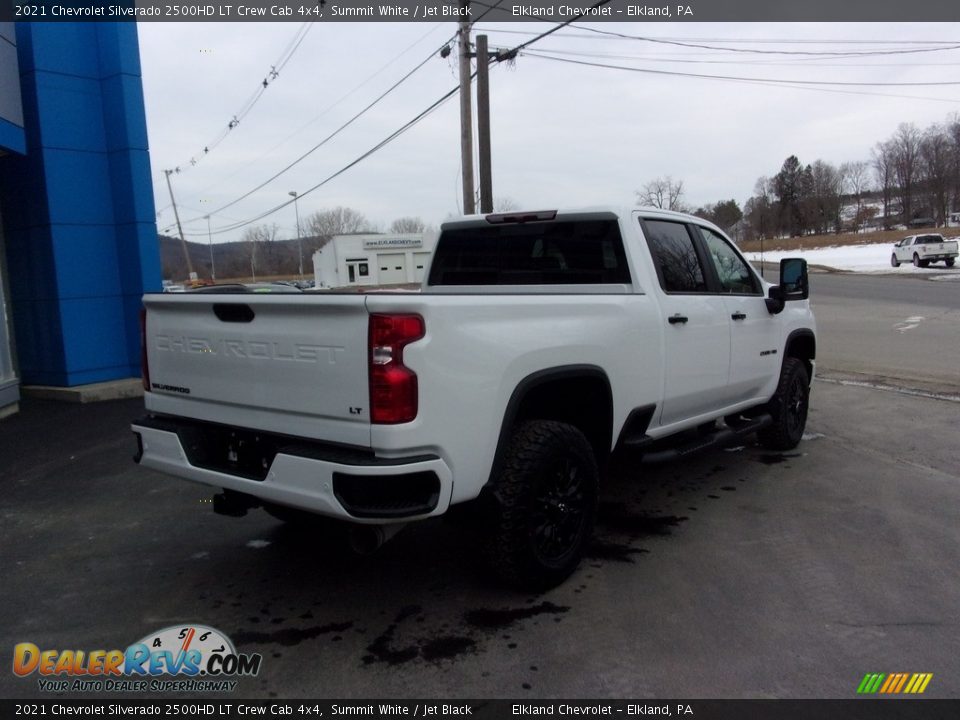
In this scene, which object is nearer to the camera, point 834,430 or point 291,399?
point 291,399

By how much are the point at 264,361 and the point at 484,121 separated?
13.1 metres

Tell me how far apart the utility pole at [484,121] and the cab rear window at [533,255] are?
1031 cm

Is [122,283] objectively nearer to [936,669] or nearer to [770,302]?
[770,302]

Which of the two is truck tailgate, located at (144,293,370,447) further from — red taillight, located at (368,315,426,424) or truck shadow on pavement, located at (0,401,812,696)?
truck shadow on pavement, located at (0,401,812,696)

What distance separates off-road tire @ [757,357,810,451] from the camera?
6.16 metres

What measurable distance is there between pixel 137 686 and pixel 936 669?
3.34m

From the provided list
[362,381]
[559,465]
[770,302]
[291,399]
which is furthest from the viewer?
[770,302]

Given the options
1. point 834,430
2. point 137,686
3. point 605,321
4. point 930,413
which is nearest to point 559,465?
point 605,321

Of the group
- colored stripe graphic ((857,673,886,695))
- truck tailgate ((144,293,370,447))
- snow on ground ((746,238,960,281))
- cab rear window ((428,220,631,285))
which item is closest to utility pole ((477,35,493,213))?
cab rear window ((428,220,631,285))

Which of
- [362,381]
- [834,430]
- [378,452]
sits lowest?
[834,430]
